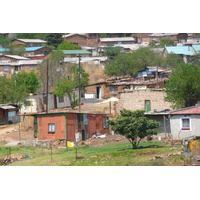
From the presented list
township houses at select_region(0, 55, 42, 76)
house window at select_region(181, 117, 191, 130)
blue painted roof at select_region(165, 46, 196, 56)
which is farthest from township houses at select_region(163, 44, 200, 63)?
township houses at select_region(0, 55, 42, 76)

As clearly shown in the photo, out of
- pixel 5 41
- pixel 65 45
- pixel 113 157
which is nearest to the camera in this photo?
pixel 113 157

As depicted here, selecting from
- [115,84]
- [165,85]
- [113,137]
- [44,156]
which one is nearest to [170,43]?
[115,84]

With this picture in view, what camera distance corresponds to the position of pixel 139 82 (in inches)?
884

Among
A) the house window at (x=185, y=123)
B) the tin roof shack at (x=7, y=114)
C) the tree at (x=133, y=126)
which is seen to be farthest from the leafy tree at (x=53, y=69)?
the house window at (x=185, y=123)

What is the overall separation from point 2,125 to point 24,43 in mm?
6081

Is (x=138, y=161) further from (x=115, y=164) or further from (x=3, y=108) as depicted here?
(x=3, y=108)

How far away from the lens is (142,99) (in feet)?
63.5

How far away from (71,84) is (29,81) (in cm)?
175

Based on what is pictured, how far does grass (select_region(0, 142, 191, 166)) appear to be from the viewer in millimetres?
15758

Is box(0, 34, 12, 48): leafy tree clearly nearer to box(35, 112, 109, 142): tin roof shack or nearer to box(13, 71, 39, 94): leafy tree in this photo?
box(13, 71, 39, 94): leafy tree

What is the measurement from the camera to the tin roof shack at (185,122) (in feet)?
55.0

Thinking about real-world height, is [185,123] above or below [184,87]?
below

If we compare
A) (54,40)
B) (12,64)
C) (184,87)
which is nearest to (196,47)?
(184,87)

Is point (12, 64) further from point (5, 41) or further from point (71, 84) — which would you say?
point (71, 84)
